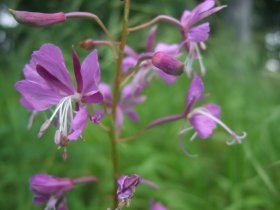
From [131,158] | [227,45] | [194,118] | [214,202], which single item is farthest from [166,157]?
[227,45]

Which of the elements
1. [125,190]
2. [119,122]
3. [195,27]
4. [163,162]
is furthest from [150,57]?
[163,162]

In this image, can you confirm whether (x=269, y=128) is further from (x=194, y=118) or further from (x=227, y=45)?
(x=227, y=45)

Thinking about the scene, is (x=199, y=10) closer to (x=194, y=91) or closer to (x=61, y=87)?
(x=194, y=91)

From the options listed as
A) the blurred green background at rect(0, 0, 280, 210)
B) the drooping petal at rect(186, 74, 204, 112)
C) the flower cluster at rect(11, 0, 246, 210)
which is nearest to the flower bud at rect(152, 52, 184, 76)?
the flower cluster at rect(11, 0, 246, 210)

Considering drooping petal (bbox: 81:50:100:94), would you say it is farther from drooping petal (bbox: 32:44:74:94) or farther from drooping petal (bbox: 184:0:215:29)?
drooping petal (bbox: 184:0:215:29)

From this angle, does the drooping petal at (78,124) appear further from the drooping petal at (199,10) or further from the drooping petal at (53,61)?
the drooping petal at (199,10)

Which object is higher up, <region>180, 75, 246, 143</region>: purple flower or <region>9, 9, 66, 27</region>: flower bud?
<region>9, 9, 66, 27</region>: flower bud
